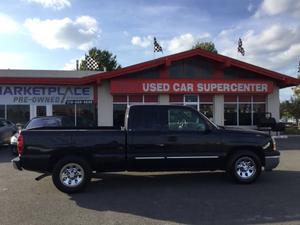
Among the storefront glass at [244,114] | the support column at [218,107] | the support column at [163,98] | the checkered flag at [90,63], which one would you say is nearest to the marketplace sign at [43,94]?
the support column at [163,98]

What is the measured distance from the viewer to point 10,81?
90.5ft

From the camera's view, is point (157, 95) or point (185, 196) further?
point (157, 95)

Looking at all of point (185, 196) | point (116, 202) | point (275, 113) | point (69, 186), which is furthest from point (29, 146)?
point (275, 113)

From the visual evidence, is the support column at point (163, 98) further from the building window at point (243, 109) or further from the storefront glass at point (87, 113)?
the storefront glass at point (87, 113)

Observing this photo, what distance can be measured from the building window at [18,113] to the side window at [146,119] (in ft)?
64.8

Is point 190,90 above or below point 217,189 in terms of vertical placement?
above

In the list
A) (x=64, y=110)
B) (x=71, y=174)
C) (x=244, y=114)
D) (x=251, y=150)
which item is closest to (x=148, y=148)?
(x=71, y=174)

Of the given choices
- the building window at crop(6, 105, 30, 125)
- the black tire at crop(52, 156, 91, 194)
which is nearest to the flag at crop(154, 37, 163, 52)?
the building window at crop(6, 105, 30, 125)

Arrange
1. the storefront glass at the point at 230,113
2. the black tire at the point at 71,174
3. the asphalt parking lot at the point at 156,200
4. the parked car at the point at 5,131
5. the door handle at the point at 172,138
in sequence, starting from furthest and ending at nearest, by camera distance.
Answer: the storefront glass at the point at 230,113 < the parked car at the point at 5,131 < the door handle at the point at 172,138 < the black tire at the point at 71,174 < the asphalt parking lot at the point at 156,200

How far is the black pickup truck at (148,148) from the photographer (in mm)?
9836

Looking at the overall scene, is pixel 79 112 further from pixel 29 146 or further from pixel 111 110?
pixel 29 146

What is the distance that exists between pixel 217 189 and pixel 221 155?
903 mm

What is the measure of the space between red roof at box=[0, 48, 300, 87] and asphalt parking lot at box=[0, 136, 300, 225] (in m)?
15.9

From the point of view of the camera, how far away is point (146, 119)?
10.5 m
